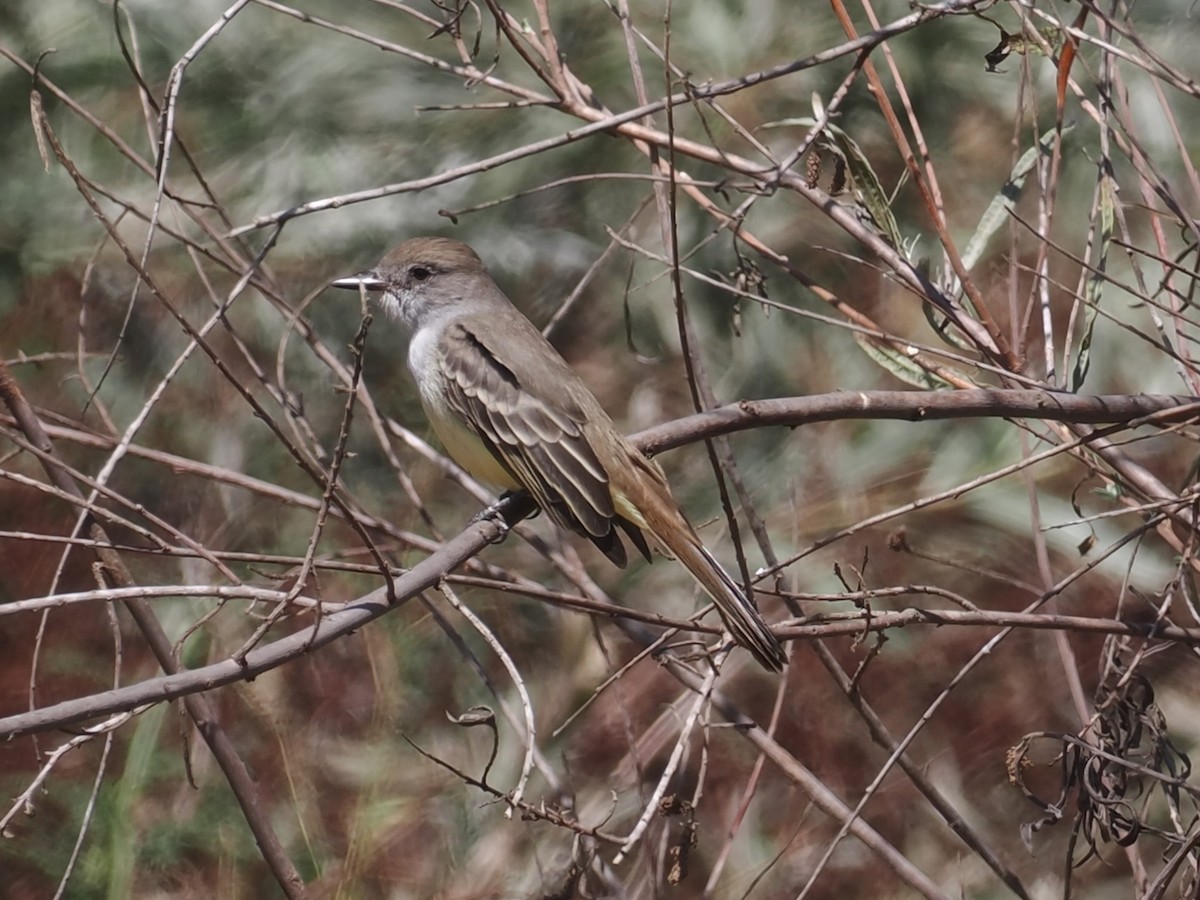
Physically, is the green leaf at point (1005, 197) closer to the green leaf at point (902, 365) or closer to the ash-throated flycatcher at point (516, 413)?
the green leaf at point (902, 365)

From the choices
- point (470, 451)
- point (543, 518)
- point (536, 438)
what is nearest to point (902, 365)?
point (536, 438)

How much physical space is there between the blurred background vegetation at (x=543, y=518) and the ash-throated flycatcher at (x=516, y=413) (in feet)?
1.06

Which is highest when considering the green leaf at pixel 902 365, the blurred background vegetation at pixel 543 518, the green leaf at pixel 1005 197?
the green leaf at pixel 1005 197

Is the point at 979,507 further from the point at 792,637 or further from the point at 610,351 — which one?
the point at 792,637

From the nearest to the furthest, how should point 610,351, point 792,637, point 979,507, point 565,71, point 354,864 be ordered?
point 792,637, point 565,71, point 354,864, point 979,507, point 610,351

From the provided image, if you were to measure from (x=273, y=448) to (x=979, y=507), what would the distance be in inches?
113

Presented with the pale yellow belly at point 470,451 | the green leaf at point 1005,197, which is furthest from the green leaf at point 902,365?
the pale yellow belly at point 470,451

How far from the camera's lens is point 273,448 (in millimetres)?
6590

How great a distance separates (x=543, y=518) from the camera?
633 cm

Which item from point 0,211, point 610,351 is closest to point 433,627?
point 610,351

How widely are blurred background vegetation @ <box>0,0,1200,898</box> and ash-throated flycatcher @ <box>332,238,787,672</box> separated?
1.06ft

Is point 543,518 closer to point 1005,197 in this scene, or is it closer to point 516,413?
point 516,413

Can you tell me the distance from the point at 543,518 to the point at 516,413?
5.07ft

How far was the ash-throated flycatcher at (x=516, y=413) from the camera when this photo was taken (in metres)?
4.51
